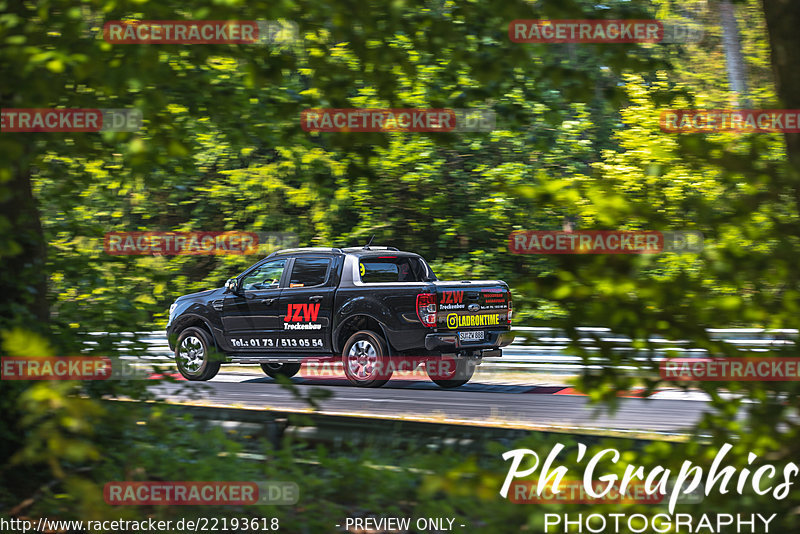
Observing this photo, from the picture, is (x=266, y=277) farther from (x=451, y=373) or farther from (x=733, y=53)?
(x=733, y=53)

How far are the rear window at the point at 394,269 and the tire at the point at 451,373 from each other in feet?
4.77

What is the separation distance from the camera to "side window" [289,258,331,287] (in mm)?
12781

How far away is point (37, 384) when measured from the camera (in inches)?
136

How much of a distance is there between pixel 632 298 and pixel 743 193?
2.39ft

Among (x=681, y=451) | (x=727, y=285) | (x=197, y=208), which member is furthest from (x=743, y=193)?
(x=197, y=208)

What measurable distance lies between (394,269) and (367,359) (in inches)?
63.4

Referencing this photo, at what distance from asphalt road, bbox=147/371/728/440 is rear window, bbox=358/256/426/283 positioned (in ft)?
5.91

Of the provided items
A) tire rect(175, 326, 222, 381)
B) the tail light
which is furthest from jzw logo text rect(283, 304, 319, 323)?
the tail light

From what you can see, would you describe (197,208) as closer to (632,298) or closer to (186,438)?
(186,438)

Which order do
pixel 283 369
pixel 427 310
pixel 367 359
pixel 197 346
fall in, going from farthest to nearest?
pixel 283 369
pixel 197 346
pixel 367 359
pixel 427 310

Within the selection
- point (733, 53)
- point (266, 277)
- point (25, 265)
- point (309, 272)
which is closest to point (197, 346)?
point (266, 277)

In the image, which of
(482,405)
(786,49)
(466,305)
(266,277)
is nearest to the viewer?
(786,49)

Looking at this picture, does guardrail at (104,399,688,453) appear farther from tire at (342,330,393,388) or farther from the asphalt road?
tire at (342,330,393,388)

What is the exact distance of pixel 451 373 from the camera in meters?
12.8
